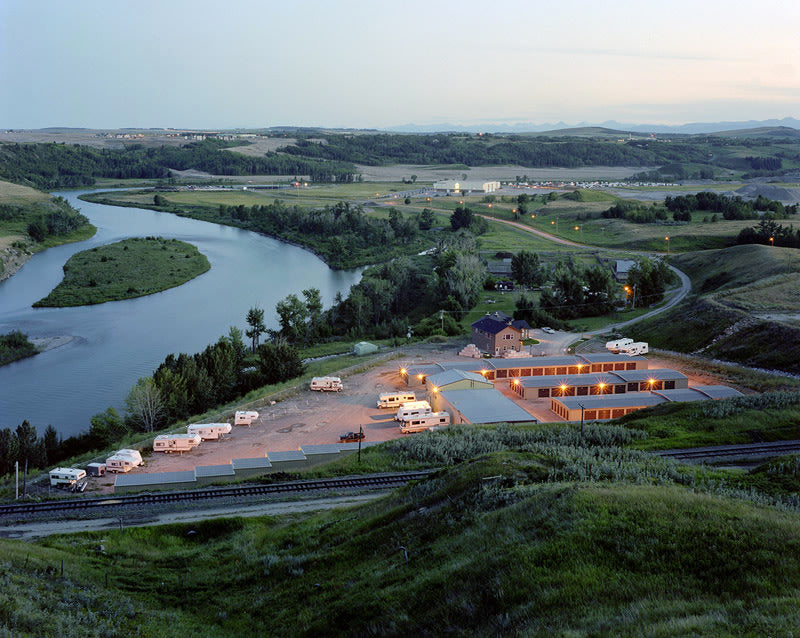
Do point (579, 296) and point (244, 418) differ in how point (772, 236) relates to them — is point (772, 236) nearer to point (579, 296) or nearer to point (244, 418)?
point (579, 296)

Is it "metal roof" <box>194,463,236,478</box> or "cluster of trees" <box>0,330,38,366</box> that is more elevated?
"metal roof" <box>194,463,236,478</box>

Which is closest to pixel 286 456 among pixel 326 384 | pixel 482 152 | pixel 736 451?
pixel 326 384

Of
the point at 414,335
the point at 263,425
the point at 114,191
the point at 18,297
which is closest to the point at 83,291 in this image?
the point at 18,297

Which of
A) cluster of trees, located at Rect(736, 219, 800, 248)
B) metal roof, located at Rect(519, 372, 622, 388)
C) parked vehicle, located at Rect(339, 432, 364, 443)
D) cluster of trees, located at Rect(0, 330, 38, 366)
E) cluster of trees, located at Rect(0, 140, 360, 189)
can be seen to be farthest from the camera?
cluster of trees, located at Rect(0, 140, 360, 189)

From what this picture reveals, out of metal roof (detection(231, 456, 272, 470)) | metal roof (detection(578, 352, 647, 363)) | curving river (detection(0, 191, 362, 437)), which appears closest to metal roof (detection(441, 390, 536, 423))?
metal roof (detection(578, 352, 647, 363))

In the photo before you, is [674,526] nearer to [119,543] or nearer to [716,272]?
[119,543]

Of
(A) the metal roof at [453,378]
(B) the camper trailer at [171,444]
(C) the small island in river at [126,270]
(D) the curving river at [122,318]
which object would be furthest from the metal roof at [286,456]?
(C) the small island in river at [126,270]

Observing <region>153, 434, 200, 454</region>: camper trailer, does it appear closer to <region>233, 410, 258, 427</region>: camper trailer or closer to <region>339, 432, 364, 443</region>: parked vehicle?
<region>233, 410, 258, 427</region>: camper trailer

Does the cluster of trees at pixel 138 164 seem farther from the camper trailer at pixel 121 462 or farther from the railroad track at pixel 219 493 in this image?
the railroad track at pixel 219 493
